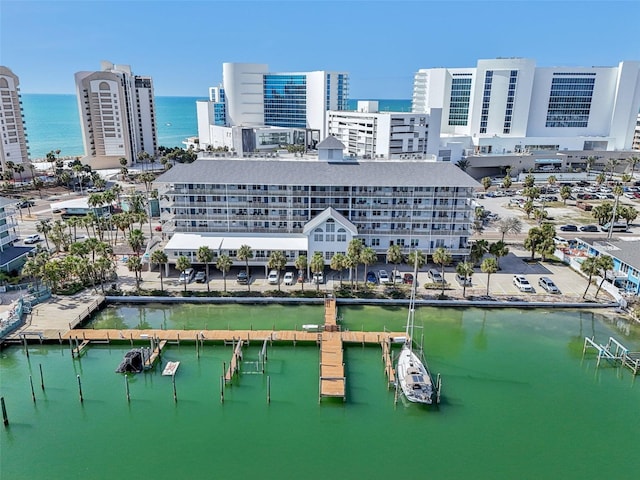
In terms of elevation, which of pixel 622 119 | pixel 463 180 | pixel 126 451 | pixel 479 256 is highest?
pixel 622 119

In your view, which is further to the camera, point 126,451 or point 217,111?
point 217,111

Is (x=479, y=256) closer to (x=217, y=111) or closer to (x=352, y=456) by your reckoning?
(x=352, y=456)

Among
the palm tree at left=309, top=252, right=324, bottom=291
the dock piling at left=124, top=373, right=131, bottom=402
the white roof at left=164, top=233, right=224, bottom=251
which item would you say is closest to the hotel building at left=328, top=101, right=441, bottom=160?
the white roof at left=164, top=233, right=224, bottom=251

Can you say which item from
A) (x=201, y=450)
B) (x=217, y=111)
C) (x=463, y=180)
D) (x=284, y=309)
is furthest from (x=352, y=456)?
(x=217, y=111)

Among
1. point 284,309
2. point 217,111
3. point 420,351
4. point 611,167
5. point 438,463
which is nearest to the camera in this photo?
point 438,463

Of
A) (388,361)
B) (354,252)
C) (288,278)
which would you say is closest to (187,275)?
(288,278)

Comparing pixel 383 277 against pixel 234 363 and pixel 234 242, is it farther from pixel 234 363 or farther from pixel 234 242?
pixel 234 363

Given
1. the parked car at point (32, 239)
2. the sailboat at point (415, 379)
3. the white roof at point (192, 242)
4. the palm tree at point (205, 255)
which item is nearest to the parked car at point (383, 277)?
the sailboat at point (415, 379)
